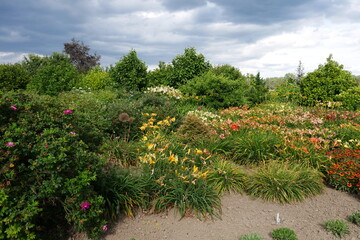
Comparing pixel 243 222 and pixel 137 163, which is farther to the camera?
pixel 137 163

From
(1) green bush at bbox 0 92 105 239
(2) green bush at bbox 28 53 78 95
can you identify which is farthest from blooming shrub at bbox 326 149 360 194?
(2) green bush at bbox 28 53 78 95

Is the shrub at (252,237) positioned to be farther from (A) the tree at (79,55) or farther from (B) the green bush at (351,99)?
(A) the tree at (79,55)

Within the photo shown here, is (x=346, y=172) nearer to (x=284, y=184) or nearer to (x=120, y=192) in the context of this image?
(x=284, y=184)

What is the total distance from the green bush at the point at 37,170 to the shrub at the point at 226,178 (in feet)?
7.36

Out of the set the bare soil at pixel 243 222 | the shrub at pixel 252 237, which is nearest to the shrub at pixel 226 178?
the bare soil at pixel 243 222

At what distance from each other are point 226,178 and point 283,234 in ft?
5.14

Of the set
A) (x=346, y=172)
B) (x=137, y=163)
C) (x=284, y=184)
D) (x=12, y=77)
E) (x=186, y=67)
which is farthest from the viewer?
(x=12, y=77)

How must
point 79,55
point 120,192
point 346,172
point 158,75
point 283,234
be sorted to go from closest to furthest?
point 283,234 → point 120,192 → point 346,172 → point 158,75 → point 79,55

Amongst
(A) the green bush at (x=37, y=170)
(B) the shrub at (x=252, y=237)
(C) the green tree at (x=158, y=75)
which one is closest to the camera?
(A) the green bush at (x=37, y=170)

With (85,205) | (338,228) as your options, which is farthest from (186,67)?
(85,205)

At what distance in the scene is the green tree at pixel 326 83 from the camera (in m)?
13.8

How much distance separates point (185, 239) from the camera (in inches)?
158

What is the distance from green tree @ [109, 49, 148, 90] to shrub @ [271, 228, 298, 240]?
36.2 ft

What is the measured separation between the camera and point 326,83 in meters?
13.9
